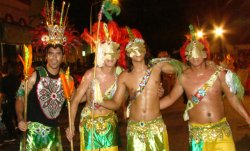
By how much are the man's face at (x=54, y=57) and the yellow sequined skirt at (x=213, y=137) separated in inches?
82.3

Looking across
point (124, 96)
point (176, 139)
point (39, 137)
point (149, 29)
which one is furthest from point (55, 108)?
point (149, 29)

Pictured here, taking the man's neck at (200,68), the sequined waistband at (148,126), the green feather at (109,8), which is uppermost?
the green feather at (109,8)

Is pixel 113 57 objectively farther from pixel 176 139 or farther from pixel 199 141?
pixel 176 139

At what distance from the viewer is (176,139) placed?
8.28m

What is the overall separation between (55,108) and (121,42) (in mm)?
1441

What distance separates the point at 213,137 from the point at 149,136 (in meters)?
0.85

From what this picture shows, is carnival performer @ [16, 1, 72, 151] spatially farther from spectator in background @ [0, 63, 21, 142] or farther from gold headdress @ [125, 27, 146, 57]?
spectator in background @ [0, 63, 21, 142]

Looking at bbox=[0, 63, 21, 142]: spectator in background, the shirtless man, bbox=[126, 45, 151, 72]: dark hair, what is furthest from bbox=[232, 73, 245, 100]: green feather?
bbox=[0, 63, 21, 142]: spectator in background

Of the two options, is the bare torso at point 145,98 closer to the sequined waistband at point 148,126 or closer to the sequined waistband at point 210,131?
the sequined waistband at point 148,126

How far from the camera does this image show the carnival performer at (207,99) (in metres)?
4.59

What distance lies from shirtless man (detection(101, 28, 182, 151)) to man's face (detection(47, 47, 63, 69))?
0.85 meters

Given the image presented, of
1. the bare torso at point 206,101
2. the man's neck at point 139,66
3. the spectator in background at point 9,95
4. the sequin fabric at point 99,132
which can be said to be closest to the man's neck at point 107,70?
the man's neck at point 139,66

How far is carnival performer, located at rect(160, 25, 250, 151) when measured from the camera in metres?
4.59

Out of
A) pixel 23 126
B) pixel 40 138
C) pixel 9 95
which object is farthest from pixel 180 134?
pixel 23 126
